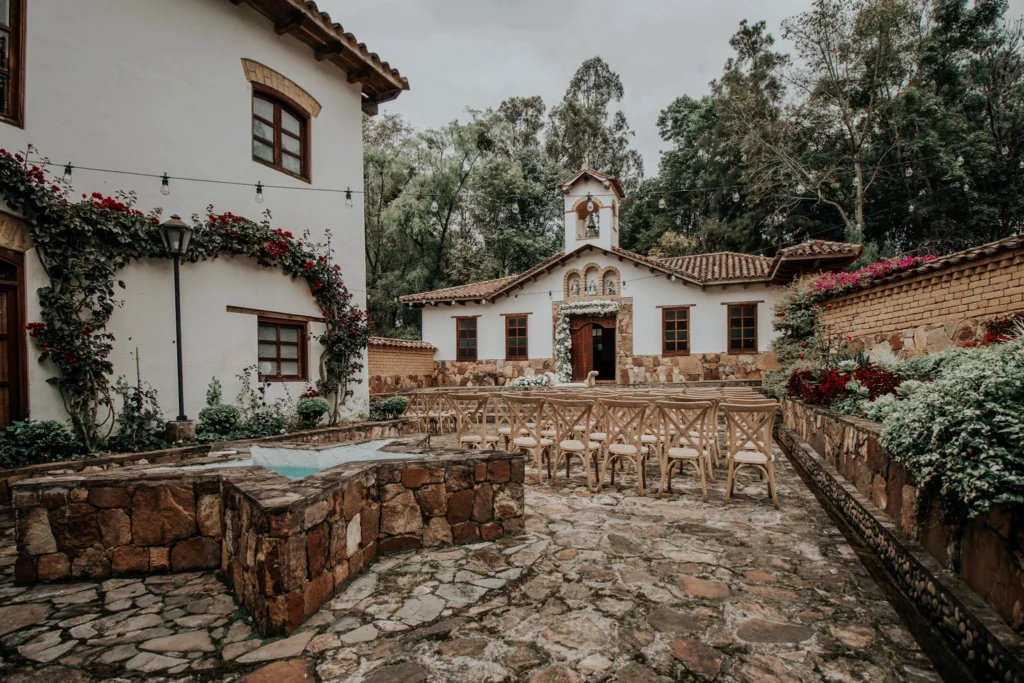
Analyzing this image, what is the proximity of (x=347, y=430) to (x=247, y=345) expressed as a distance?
1.84m

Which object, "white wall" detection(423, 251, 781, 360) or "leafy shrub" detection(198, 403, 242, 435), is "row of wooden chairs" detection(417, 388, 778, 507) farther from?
"white wall" detection(423, 251, 781, 360)

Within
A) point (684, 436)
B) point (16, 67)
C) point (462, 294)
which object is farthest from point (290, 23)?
point (462, 294)

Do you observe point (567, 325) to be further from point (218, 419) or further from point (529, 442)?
point (218, 419)

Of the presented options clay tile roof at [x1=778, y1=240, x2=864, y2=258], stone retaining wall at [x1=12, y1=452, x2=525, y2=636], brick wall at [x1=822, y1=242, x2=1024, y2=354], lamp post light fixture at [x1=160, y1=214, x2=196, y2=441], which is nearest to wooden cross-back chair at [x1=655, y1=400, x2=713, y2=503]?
stone retaining wall at [x1=12, y1=452, x2=525, y2=636]

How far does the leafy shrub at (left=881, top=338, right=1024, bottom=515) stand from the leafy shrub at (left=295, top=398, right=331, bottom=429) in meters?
6.56

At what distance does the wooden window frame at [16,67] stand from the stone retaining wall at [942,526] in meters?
7.99

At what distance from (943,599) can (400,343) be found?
1366cm

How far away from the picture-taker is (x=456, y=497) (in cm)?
338

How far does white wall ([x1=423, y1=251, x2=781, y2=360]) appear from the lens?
13922 millimetres

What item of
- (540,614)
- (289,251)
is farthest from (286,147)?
(540,614)

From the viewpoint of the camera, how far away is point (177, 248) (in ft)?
18.3

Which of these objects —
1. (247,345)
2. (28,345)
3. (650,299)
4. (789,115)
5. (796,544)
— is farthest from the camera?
(789,115)

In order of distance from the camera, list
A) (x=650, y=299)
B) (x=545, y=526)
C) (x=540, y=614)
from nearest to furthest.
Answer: (x=540, y=614) → (x=545, y=526) → (x=650, y=299)

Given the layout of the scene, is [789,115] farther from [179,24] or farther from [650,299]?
[179,24]
